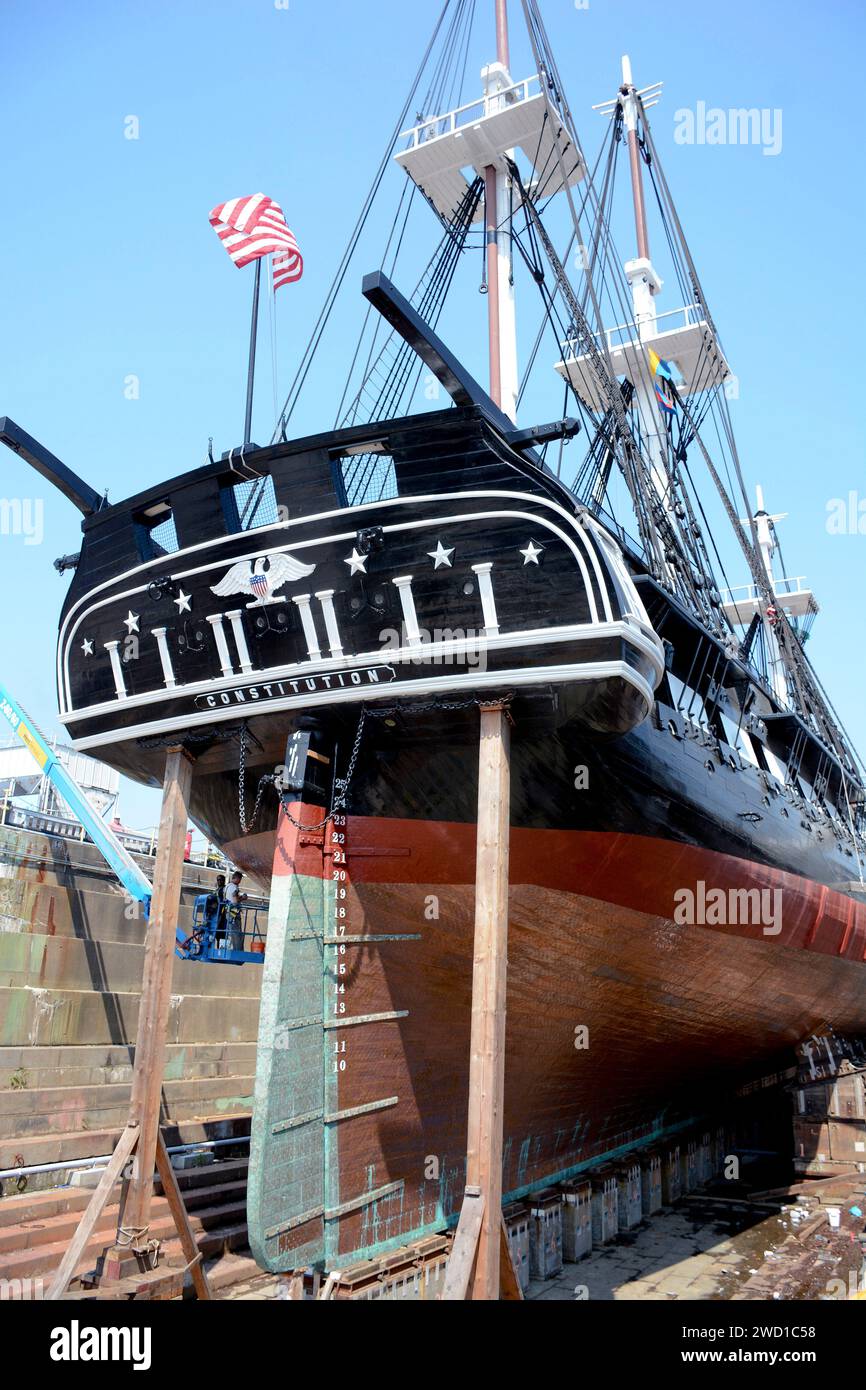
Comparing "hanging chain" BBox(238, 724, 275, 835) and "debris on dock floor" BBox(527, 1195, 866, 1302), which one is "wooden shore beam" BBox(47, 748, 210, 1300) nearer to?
"hanging chain" BBox(238, 724, 275, 835)

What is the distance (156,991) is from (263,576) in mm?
3549

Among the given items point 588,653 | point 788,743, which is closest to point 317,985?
point 588,653

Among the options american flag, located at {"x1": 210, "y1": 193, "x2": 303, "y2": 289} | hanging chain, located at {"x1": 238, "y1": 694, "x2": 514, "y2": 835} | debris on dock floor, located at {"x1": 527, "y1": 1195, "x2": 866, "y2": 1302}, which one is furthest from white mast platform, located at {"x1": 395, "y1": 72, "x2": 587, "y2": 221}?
debris on dock floor, located at {"x1": 527, "y1": 1195, "x2": 866, "y2": 1302}

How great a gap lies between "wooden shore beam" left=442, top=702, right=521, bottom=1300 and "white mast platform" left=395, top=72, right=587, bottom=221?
36.4 feet

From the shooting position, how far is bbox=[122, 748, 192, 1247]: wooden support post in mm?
7227

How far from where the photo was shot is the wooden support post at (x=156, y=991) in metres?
7.23

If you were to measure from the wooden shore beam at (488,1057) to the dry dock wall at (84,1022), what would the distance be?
5.17 m

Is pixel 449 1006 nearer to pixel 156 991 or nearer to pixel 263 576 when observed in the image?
pixel 156 991

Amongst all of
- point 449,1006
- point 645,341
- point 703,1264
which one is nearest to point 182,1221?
point 449,1006

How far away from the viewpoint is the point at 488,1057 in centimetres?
633

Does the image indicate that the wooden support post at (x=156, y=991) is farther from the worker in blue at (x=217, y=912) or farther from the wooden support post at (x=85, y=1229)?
the worker in blue at (x=217, y=912)

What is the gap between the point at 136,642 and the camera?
29.4 feet
